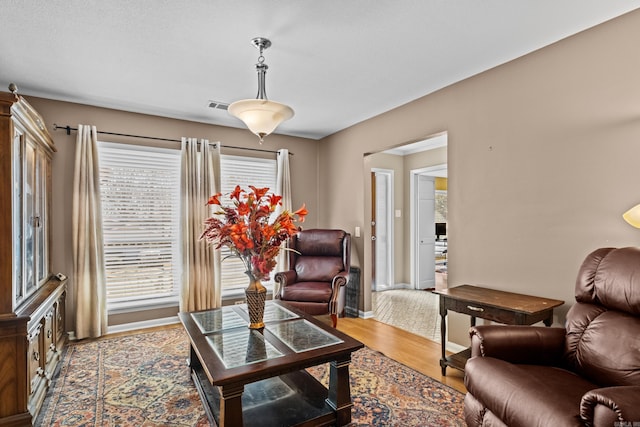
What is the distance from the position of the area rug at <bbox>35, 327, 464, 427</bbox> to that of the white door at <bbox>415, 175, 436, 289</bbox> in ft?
10.2

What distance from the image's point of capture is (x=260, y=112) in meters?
2.44

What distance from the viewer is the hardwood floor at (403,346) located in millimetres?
2809

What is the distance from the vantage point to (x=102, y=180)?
3.87 m

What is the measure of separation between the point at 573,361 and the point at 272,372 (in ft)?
5.60

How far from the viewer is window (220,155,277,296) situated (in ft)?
15.1

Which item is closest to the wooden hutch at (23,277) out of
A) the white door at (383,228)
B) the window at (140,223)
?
the window at (140,223)

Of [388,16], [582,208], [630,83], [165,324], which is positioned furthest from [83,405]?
[630,83]

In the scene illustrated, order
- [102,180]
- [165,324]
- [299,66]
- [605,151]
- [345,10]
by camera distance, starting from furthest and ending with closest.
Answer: [165,324], [102,180], [299,66], [605,151], [345,10]

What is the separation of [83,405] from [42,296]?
955 mm

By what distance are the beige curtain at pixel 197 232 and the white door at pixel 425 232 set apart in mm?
3573

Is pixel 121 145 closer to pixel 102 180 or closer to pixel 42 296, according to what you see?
pixel 102 180

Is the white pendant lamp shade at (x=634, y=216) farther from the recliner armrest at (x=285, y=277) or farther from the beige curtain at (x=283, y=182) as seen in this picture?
the beige curtain at (x=283, y=182)

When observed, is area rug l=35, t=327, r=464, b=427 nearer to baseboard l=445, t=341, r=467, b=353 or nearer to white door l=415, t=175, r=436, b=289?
baseboard l=445, t=341, r=467, b=353

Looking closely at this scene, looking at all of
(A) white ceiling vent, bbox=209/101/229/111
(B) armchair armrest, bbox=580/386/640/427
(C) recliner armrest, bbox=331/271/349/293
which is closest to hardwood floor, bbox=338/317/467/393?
(C) recliner armrest, bbox=331/271/349/293
